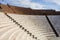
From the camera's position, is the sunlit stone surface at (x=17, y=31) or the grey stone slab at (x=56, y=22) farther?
the grey stone slab at (x=56, y=22)

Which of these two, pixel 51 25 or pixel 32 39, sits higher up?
pixel 32 39

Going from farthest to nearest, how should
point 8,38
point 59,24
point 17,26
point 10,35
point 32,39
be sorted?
point 59,24 < point 17,26 < point 32,39 < point 10,35 < point 8,38

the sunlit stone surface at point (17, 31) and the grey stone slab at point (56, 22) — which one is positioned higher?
the sunlit stone surface at point (17, 31)

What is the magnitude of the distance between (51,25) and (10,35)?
3433 mm

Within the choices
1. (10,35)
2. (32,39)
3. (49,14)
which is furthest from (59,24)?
(10,35)

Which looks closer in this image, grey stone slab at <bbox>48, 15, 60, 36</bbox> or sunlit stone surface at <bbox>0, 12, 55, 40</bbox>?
sunlit stone surface at <bbox>0, 12, 55, 40</bbox>

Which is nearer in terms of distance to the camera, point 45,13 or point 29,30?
point 29,30

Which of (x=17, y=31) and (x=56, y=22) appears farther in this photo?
(x=56, y=22)

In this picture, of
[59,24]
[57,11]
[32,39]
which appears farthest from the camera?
[57,11]

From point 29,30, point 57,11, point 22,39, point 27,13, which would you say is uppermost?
point 22,39

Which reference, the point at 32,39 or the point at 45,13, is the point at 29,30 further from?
the point at 45,13

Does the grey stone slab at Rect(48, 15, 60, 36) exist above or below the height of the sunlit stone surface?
below

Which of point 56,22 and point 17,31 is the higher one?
point 17,31

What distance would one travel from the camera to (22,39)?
16.0ft
